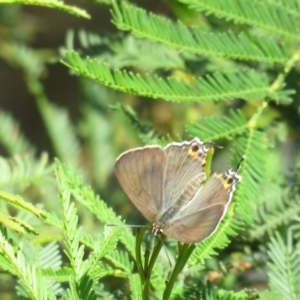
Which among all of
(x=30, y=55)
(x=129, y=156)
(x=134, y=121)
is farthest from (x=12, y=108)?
(x=129, y=156)

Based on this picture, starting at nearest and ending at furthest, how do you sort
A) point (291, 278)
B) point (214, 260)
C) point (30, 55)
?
point (291, 278) < point (214, 260) < point (30, 55)

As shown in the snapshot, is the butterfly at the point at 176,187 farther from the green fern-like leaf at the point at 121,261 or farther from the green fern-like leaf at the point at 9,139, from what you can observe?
the green fern-like leaf at the point at 9,139

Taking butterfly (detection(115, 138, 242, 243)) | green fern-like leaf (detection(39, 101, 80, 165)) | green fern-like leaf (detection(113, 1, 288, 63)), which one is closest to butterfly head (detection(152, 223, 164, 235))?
butterfly (detection(115, 138, 242, 243))

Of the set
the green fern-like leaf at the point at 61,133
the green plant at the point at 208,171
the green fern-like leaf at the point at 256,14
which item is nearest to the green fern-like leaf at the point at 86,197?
the green plant at the point at 208,171

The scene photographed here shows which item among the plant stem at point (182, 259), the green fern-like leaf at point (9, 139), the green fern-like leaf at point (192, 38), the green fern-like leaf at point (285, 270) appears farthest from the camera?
the green fern-like leaf at point (9, 139)

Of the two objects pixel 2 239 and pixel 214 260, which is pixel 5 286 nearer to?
pixel 214 260
